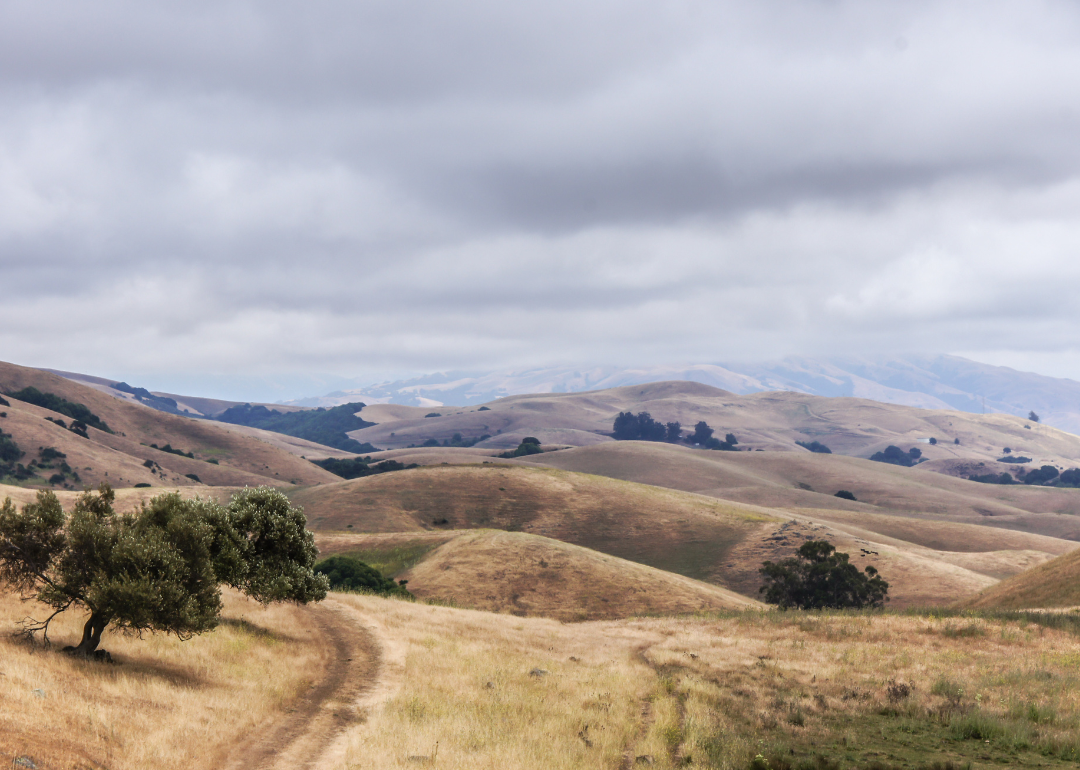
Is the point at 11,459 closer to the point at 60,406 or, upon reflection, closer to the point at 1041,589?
the point at 60,406

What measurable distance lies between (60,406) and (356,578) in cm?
18205

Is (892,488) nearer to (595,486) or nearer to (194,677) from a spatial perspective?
(595,486)

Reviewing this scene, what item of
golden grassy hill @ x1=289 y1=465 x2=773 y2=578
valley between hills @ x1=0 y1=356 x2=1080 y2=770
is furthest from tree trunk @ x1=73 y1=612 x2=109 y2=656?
golden grassy hill @ x1=289 y1=465 x2=773 y2=578

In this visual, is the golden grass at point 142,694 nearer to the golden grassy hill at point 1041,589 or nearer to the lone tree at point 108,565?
the lone tree at point 108,565

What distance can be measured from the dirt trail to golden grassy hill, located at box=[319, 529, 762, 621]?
26966 millimetres

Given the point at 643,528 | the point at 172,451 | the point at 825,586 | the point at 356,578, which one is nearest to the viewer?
the point at 356,578

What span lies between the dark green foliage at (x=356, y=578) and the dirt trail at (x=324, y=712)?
86.0 feet

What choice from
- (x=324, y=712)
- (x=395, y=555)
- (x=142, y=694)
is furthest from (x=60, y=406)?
(x=324, y=712)

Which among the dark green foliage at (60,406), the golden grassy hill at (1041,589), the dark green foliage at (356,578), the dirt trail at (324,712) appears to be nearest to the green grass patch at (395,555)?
the dark green foliage at (356,578)

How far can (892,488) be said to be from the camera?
184625 mm

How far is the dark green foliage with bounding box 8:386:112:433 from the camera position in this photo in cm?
19230

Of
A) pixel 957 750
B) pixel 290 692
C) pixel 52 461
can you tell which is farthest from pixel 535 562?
pixel 52 461

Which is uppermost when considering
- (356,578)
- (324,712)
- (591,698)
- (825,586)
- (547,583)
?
(324,712)

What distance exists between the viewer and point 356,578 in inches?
2335
